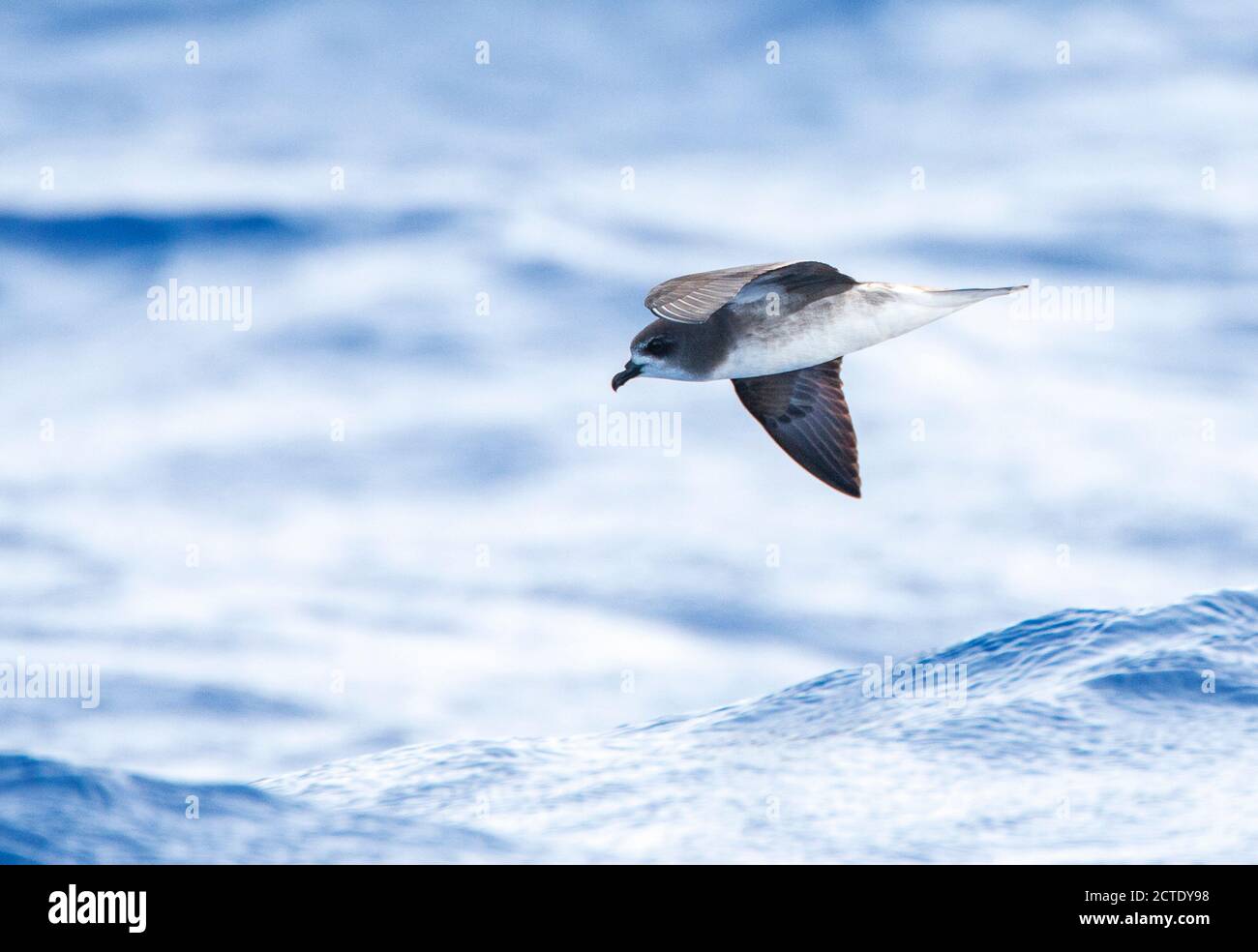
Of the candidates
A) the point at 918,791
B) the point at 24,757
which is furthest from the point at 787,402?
the point at 24,757

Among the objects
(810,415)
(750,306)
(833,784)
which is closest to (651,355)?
(750,306)

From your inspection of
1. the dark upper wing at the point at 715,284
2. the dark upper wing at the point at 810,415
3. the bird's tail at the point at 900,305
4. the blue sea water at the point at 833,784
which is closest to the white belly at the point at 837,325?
the bird's tail at the point at 900,305

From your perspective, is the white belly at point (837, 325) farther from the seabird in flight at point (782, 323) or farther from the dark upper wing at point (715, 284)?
the dark upper wing at point (715, 284)

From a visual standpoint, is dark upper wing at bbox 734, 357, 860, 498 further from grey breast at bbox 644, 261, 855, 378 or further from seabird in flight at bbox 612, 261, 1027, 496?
grey breast at bbox 644, 261, 855, 378

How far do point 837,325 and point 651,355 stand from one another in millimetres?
1436

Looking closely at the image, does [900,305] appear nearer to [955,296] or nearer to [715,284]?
[955,296]

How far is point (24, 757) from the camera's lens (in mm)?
9391

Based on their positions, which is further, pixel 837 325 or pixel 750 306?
pixel 750 306

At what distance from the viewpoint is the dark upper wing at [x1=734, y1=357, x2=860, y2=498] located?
35.8 feet

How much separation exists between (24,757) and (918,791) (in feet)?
23.1

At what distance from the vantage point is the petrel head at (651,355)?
10078 mm

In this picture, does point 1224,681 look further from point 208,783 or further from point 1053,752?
point 208,783

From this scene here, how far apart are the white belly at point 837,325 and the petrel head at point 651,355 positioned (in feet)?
1.24

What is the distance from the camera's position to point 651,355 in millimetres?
10156
